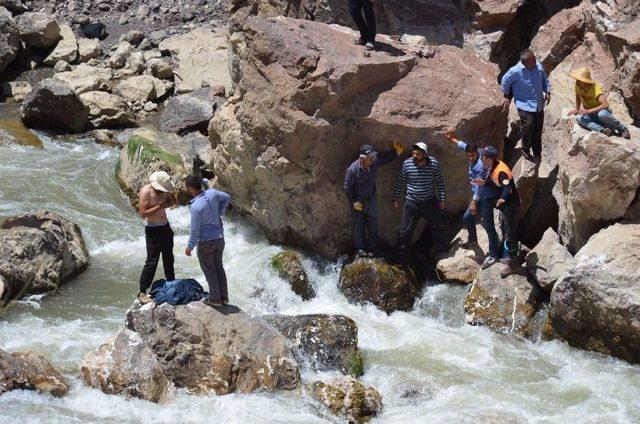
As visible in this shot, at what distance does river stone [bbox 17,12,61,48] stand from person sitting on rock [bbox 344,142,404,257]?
13.8 m

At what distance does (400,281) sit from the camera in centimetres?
1199

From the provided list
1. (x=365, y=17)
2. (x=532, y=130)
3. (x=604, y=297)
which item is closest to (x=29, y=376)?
(x=604, y=297)

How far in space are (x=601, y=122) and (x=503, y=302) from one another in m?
2.61

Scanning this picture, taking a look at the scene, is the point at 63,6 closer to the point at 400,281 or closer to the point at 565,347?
the point at 400,281

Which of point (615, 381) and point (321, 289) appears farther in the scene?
point (321, 289)

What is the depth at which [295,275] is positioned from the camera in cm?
1227

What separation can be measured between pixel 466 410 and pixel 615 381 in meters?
1.96

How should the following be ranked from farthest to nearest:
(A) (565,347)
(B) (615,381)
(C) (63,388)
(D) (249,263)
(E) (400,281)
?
(D) (249,263), (E) (400,281), (A) (565,347), (B) (615,381), (C) (63,388)

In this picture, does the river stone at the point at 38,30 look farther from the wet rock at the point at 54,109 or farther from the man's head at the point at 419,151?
the man's head at the point at 419,151

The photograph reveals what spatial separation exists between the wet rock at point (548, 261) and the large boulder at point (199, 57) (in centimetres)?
1045

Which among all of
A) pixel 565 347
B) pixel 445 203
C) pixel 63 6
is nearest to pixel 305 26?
pixel 445 203

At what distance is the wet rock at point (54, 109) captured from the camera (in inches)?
722

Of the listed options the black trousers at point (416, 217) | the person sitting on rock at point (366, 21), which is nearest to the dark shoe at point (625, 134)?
the black trousers at point (416, 217)

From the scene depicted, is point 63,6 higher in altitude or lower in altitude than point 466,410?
higher
